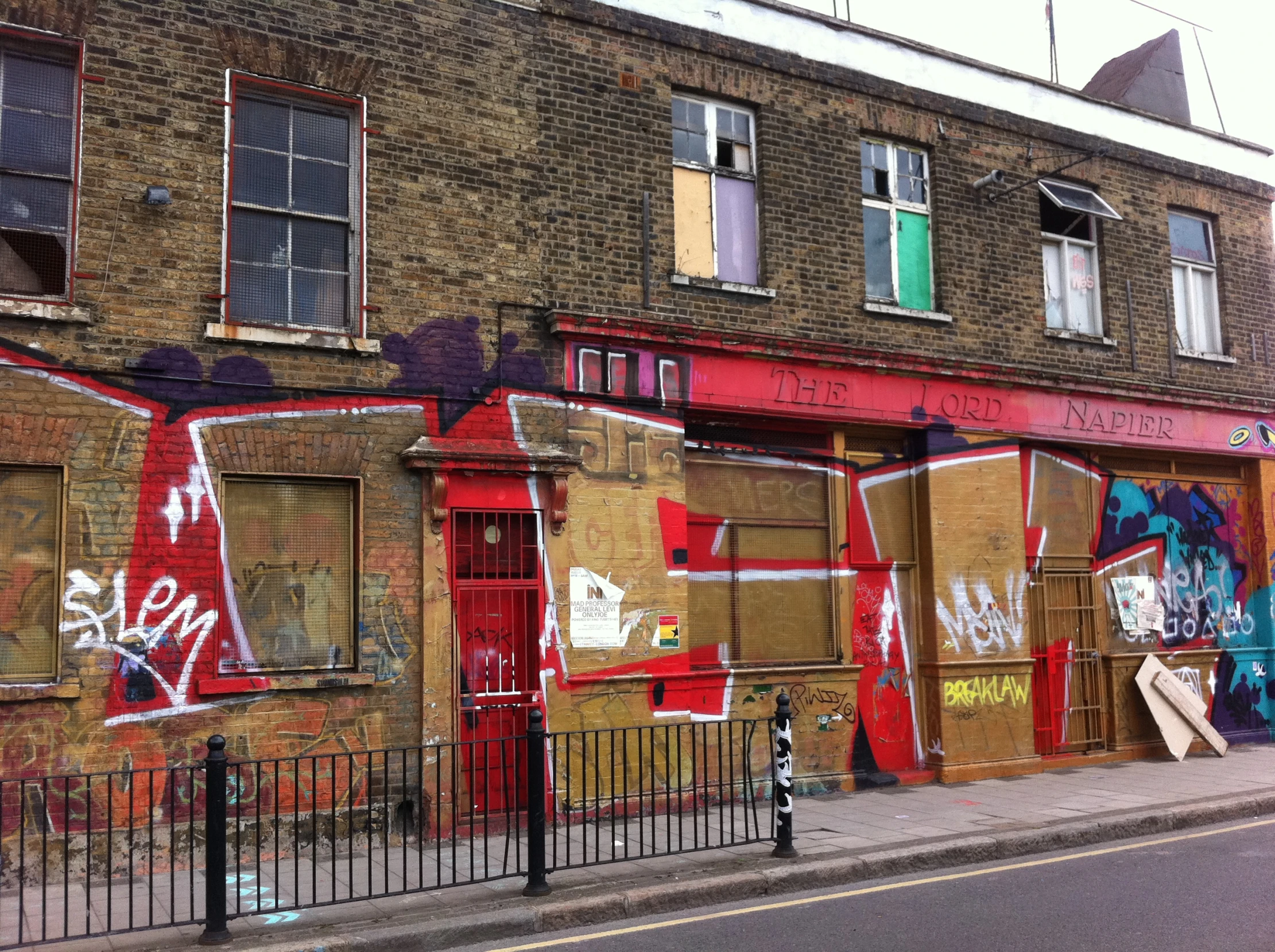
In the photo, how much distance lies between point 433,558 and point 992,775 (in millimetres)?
6868

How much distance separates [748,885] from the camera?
314 inches

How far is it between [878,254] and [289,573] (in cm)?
741

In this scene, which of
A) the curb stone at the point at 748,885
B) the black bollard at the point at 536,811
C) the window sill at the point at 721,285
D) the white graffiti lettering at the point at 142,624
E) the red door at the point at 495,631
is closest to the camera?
the curb stone at the point at 748,885

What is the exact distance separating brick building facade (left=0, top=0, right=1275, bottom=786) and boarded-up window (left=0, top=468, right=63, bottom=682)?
27 millimetres

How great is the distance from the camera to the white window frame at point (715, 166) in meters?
12.0

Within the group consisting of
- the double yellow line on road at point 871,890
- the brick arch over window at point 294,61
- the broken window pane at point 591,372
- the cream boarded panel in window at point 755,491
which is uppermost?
the brick arch over window at point 294,61

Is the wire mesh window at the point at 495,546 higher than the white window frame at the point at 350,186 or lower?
lower

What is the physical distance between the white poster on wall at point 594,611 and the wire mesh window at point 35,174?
488 cm

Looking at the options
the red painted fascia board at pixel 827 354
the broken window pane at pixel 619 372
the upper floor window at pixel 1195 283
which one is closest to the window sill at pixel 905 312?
the red painted fascia board at pixel 827 354

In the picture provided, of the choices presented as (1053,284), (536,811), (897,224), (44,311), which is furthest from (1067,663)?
(44,311)

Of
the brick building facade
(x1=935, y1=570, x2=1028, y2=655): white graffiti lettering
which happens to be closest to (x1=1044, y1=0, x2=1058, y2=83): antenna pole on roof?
the brick building facade

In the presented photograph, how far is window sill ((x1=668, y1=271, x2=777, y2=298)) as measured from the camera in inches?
451

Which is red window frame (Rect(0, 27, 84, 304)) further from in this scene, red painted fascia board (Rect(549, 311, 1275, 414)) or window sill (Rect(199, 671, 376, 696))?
red painted fascia board (Rect(549, 311, 1275, 414))

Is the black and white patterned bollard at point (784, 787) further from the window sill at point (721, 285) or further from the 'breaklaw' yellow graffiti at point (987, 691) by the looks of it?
the window sill at point (721, 285)
